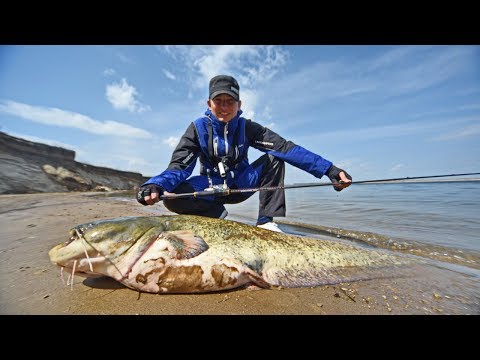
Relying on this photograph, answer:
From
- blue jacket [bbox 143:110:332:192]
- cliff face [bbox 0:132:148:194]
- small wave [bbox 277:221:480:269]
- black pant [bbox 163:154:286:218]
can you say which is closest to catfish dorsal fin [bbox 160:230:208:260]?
black pant [bbox 163:154:286:218]

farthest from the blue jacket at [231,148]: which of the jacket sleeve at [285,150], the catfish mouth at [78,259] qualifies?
the catfish mouth at [78,259]

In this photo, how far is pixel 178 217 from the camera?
2471mm

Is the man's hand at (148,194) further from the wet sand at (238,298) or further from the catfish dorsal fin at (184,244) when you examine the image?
the wet sand at (238,298)

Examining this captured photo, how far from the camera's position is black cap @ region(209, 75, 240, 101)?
147 inches

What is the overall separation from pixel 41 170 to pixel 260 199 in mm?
22217

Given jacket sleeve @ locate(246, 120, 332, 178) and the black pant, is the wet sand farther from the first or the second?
jacket sleeve @ locate(246, 120, 332, 178)

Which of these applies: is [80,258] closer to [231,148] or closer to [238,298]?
[238,298]

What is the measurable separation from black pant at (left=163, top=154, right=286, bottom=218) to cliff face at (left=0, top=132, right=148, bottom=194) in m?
17.3

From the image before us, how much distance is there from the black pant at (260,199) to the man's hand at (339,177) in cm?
87

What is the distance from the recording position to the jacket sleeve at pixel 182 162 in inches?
128

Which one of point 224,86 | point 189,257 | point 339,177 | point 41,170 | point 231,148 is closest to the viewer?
point 189,257

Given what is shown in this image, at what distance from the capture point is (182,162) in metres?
3.78

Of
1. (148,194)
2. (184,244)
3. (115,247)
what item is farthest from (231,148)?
(115,247)
